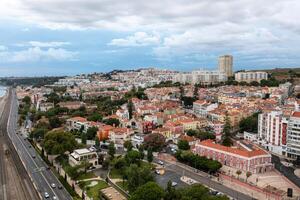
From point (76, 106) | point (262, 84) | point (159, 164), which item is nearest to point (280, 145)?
point (159, 164)

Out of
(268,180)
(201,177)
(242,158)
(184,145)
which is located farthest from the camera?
(184,145)

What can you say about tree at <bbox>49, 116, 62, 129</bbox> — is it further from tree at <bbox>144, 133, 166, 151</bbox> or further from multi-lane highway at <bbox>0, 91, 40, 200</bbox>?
tree at <bbox>144, 133, 166, 151</bbox>

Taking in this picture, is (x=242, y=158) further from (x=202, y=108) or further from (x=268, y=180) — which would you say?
(x=202, y=108)

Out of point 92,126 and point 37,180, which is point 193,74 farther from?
point 37,180

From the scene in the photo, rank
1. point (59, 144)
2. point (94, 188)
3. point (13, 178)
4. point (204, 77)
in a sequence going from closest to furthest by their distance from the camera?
point (94, 188)
point (13, 178)
point (59, 144)
point (204, 77)

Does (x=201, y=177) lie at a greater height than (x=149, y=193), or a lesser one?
lesser

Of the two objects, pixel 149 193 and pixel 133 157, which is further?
pixel 133 157

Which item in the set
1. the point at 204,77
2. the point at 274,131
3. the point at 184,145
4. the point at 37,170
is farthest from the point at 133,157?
the point at 204,77
